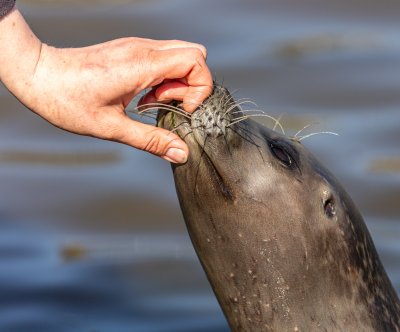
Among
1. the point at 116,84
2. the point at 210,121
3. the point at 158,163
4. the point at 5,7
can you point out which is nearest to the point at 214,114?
the point at 210,121

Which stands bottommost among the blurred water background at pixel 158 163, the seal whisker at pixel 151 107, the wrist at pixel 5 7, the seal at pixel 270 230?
the seal at pixel 270 230

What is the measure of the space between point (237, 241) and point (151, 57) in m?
0.82

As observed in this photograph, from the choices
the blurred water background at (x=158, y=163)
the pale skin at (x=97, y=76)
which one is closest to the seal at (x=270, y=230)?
the pale skin at (x=97, y=76)

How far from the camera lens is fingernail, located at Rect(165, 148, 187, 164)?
5.01 meters

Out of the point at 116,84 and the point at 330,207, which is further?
the point at 330,207

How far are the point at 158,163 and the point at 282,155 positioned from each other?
3.28 m

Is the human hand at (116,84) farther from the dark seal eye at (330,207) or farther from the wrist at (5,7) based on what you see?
the dark seal eye at (330,207)

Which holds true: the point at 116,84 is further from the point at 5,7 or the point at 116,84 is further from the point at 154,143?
the point at 5,7

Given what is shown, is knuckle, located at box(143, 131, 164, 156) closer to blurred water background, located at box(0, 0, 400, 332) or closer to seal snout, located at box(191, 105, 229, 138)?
seal snout, located at box(191, 105, 229, 138)

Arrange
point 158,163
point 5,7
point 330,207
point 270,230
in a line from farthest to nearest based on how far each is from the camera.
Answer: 1. point 158,163
2. point 330,207
3. point 270,230
4. point 5,7

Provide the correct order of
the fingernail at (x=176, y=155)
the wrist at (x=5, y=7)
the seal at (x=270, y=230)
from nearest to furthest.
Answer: the wrist at (x=5, y=7)
the fingernail at (x=176, y=155)
the seal at (x=270, y=230)

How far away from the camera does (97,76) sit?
4805 millimetres

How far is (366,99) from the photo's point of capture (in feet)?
30.9

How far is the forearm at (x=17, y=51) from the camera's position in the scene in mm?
4781
